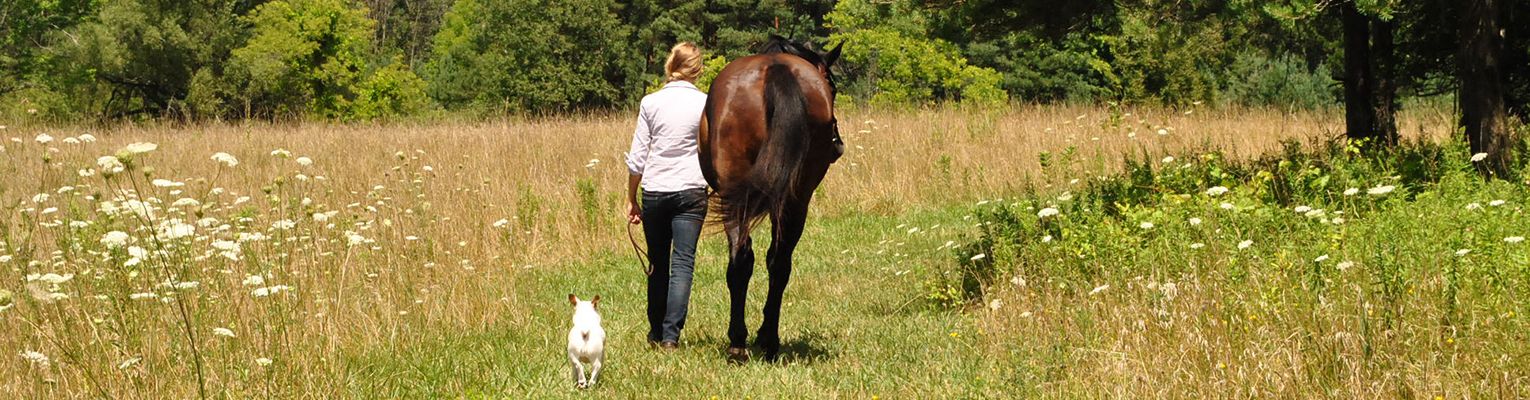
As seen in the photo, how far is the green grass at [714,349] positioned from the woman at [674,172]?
1.15 feet

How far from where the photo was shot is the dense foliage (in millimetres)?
9633

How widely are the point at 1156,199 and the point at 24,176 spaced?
9.79 meters

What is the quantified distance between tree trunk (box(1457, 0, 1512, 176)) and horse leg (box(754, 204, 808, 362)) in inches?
172

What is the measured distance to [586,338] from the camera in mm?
4953

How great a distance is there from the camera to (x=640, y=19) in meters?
58.8

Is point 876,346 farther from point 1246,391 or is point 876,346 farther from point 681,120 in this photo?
point 1246,391

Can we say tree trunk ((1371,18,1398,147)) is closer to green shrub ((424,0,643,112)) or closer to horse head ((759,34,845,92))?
horse head ((759,34,845,92))

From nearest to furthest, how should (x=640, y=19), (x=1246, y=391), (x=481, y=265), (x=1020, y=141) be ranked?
(x=1246, y=391) < (x=481, y=265) < (x=1020, y=141) < (x=640, y=19)

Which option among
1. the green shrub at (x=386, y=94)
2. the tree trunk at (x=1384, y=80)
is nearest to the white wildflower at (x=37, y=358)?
the tree trunk at (x=1384, y=80)

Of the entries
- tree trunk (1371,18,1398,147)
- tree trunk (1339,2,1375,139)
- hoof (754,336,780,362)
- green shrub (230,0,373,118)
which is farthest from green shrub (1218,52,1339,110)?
green shrub (230,0,373,118)

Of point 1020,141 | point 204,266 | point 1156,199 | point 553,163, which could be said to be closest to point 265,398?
point 204,266

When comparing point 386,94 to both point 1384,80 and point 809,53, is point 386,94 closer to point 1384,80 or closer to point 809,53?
point 1384,80

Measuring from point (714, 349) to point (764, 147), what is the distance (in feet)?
4.01

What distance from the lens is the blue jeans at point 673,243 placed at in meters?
5.68
